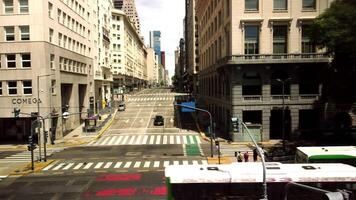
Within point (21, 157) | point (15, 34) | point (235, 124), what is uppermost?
point (15, 34)

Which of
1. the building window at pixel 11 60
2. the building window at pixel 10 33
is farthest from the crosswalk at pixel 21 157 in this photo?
the building window at pixel 10 33

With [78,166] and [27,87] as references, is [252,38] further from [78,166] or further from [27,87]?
[27,87]

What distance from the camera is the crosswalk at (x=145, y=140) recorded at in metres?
65.9

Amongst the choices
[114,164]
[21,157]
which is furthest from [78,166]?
[21,157]

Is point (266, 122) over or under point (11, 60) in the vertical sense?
under

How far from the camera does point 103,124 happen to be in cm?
8394

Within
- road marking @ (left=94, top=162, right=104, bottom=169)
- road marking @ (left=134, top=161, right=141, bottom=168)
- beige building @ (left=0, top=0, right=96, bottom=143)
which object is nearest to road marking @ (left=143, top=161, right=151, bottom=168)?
road marking @ (left=134, top=161, right=141, bottom=168)

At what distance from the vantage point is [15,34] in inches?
2515

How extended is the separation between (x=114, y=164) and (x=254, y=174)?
2887 centimetres

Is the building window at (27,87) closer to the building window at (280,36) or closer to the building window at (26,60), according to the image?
the building window at (26,60)

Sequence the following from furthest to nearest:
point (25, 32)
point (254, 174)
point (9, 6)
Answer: point (25, 32)
point (9, 6)
point (254, 174)

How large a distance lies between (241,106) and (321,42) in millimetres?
19238

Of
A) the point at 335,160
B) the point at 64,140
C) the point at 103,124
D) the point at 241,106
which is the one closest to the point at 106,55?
the point at 103,124

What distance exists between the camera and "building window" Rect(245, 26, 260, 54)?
6291cm
